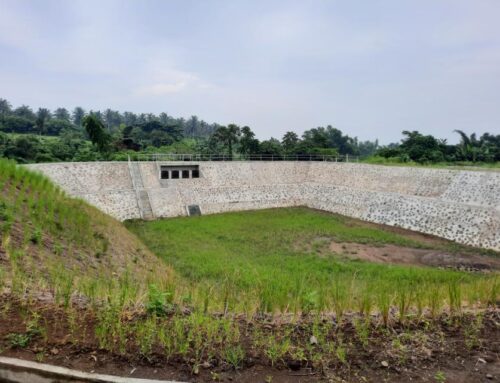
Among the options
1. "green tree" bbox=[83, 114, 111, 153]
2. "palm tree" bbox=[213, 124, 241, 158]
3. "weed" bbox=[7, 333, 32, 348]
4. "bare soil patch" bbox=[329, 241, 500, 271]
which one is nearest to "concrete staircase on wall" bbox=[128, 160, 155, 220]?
"green tree" bbox=[83, 114, 111, 153]

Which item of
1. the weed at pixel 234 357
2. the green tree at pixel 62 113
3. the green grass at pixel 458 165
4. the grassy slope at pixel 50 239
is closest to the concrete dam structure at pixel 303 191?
the green grass at pixel 458 165

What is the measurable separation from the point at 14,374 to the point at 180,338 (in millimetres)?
1500

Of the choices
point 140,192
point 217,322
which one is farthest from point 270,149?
point 217,322

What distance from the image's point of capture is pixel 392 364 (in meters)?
3.33

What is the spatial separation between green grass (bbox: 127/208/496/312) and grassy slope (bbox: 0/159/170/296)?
7.35 ft

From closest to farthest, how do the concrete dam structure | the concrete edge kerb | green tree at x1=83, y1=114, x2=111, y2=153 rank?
the concrete edge kerb, the concrete dam structure, green tree at x1=83, y1=114, x2=111, y2=153

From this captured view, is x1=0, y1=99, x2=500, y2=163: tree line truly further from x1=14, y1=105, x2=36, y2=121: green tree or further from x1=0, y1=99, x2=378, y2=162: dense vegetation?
x1=14, y1=105, x2=36, y2=121: green tree

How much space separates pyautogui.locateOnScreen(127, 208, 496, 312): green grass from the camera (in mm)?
4840

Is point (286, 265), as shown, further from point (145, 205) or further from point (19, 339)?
point (145, 205)

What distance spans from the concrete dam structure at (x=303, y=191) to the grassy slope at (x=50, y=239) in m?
8.46

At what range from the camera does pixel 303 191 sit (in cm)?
2859

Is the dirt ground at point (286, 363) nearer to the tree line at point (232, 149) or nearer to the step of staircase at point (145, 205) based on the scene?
the step of staircase at point (145, 205)

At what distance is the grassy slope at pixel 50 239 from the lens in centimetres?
600

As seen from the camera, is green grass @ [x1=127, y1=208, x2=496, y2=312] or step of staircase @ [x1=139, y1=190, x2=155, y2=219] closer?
green grass @ [x1=127, y1=208, x2=496, y2=312]
